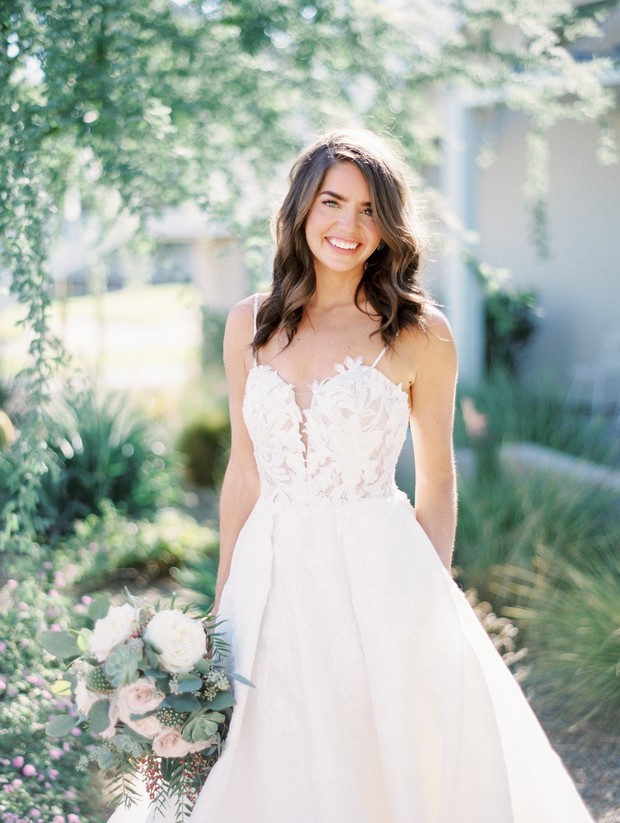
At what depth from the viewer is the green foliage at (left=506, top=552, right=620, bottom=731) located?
13.3 feet

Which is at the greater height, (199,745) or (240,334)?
(240,334)

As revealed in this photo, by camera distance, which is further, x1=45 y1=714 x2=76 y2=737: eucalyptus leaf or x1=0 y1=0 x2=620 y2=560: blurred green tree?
x1=0 y1=0 x2=620 y2=560: blurred green tree

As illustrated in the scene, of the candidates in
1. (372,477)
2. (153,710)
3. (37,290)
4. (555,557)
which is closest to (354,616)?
(372,477)

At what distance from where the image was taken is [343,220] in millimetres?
2668

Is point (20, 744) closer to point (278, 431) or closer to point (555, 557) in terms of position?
point (278, 431)

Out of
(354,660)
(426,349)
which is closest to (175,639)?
(354,660)

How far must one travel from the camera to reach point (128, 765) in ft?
7.82

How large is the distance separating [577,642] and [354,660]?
1.96m

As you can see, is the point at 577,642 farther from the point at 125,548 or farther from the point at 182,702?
the point at 125,548

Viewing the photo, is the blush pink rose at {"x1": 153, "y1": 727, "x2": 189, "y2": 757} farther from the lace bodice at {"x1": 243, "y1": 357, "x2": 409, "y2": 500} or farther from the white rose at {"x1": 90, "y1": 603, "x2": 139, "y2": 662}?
the lace bodice at {"x1": 243, "y1": 357, "x2": 409, "y2": 500}

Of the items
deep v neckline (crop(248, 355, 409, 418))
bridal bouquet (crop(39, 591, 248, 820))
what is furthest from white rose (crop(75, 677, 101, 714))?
deep v neckline (crop(248, 355, 409, 418))

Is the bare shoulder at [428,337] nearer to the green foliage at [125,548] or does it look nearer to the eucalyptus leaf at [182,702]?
the eucalyptus leaf at [182,702]

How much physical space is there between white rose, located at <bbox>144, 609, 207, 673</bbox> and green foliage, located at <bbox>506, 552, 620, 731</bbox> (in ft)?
7.29

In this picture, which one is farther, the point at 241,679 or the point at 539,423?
the point at 539,423
